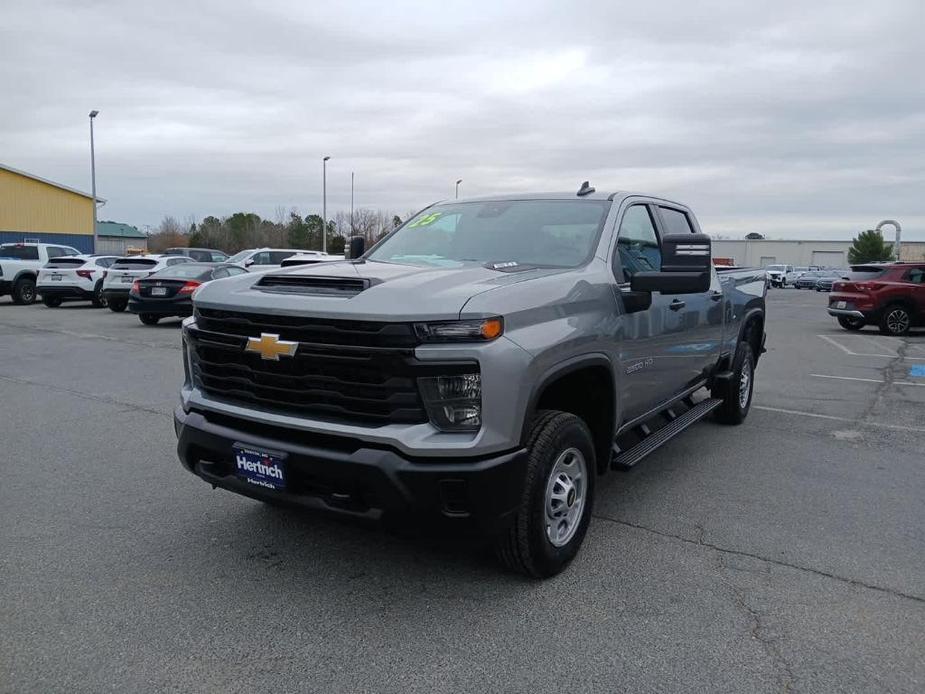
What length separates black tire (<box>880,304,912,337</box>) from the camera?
17.2 meters

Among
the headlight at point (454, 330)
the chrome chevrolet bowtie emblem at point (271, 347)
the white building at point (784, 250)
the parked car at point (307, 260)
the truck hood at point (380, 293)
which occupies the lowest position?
the chrome chevrolet bowtie emblem at point (271, 347)

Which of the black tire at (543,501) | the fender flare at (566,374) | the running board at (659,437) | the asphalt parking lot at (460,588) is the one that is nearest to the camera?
the asphalt parking lot at (460,588)

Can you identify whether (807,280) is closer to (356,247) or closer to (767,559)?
(356,247)

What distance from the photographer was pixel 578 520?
3855 mm

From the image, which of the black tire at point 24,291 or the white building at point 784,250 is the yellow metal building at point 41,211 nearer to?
the black tire at point 24,291

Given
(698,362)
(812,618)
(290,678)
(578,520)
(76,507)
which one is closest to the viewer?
(290,678)

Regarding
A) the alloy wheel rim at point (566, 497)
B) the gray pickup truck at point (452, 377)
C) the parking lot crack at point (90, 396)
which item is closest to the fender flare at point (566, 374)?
the gray pickup truck at point (452, 377)

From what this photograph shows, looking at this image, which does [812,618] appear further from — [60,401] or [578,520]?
[60,401]

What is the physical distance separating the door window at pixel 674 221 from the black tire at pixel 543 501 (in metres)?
2.37

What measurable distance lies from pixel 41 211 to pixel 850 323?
47982 mm

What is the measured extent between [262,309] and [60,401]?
5456mm

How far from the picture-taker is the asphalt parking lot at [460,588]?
290cm

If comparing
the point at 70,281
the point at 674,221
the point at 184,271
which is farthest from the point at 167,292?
the point at 674,221

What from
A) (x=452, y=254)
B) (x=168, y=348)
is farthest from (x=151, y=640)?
(x=168, y=348)
